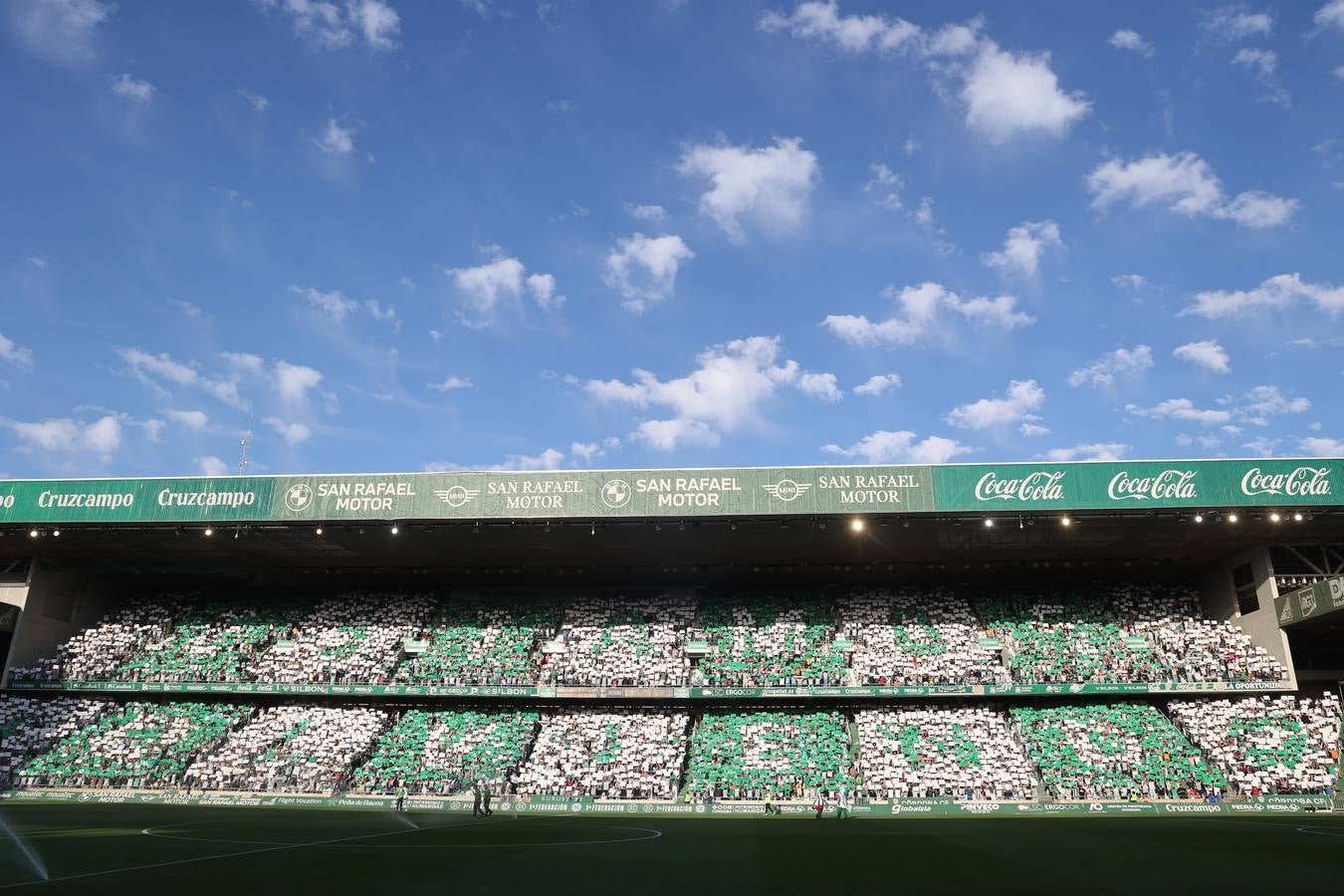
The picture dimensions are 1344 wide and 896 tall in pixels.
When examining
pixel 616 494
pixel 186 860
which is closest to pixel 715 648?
pixel 616 494

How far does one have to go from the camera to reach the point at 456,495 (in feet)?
140

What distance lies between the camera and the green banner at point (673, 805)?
35094 millimetres

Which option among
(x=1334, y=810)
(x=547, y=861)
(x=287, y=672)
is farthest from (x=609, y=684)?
(x=1334, y=810)

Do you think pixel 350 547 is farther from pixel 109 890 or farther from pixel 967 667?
pixel 109 890

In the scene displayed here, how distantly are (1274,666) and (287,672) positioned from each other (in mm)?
47567

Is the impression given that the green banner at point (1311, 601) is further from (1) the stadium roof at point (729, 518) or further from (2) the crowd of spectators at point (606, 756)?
(2) the crowd of spectators at point (606, 756)

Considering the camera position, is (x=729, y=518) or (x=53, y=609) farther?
(x=53, y=609)

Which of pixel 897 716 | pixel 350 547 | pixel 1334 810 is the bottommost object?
pixel 1334 810

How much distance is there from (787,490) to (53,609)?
4220 cm

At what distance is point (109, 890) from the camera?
12.0 metres

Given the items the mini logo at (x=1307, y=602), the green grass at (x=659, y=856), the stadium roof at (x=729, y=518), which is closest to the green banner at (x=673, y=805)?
the green grass at (x=659, y=856)

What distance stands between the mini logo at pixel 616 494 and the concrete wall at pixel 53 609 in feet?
109

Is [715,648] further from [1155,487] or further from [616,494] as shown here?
[1155,487]

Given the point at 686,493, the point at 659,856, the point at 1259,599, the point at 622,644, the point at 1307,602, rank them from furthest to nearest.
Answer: the point at 622,644 → the point at 1259,599 → the point at 686,493 → the point at 1307,602 → the point at 659,856
